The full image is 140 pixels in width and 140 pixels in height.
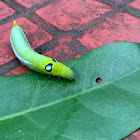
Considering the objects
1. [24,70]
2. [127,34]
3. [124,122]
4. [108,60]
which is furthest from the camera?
[127,34]

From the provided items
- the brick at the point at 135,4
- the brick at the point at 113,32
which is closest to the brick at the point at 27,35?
the brick at the point at 113,32

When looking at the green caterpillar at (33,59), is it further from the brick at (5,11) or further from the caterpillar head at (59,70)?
the brick at (5,11)

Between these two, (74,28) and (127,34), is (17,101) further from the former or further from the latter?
(127,34)

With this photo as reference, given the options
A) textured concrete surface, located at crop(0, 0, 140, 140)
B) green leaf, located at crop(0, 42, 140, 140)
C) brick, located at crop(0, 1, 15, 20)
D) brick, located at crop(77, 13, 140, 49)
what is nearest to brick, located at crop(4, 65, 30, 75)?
textured concrete surface, located at crop(0, 0, 140, 140)

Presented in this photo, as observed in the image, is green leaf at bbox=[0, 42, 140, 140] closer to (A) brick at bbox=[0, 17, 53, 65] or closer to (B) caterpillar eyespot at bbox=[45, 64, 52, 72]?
(B) caterpillar eyespot at bbox=[45, 64, 52, 72]

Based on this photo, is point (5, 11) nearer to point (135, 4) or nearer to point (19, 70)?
point (19, 70)

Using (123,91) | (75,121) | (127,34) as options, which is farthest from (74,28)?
(75,121)

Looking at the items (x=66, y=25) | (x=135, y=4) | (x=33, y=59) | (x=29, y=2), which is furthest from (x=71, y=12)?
(x=33, y=59)
